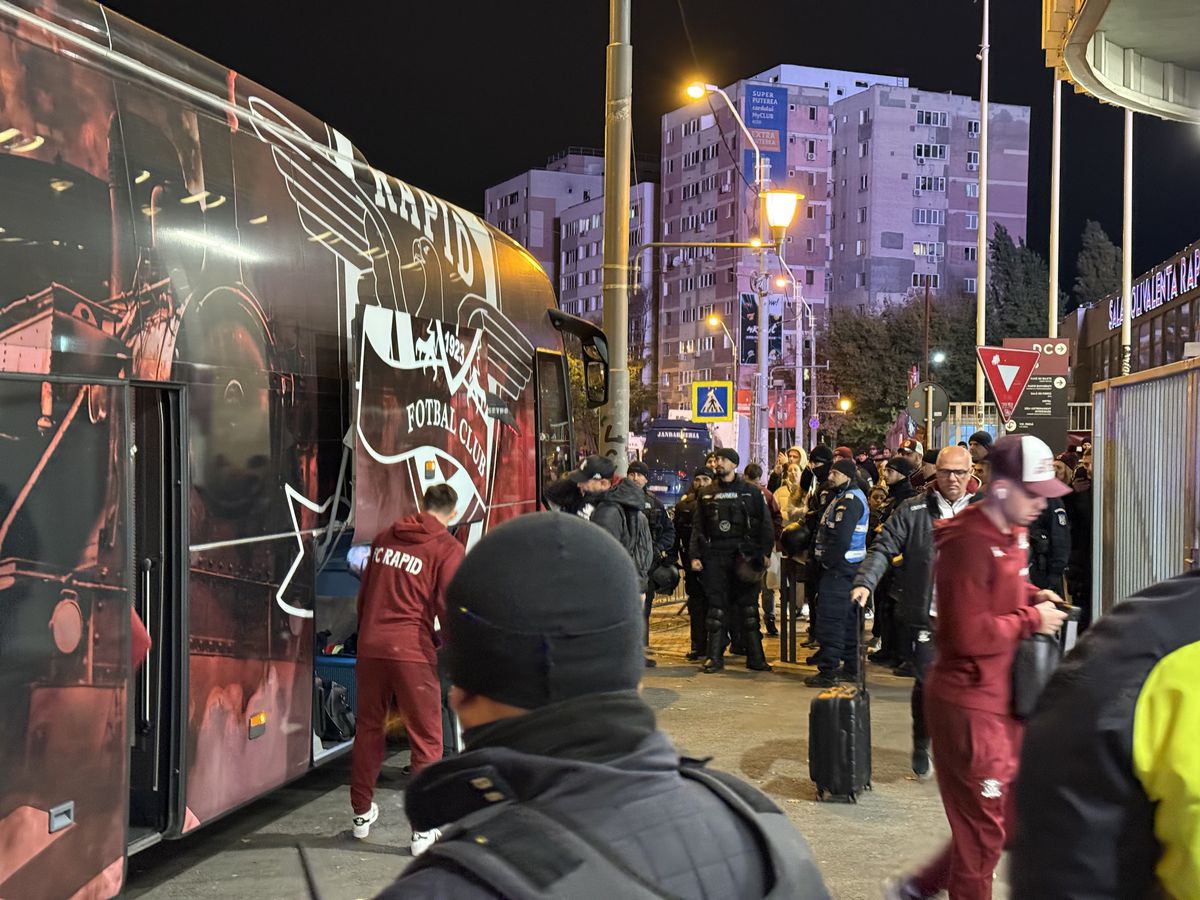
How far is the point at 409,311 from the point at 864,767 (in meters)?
4.11

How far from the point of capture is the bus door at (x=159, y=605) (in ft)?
19.0

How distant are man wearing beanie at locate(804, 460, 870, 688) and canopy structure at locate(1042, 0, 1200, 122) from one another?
21.6ft

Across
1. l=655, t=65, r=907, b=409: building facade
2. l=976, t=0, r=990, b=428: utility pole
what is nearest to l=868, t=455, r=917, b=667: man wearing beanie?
l=976, t=0, r=990, b=428: utility pole

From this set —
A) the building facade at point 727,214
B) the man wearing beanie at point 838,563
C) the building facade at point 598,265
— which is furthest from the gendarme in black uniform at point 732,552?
the building facade at point 598,265

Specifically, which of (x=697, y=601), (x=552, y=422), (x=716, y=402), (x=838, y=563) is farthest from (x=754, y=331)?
(x=552, y=422)

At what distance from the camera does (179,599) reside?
5.80m

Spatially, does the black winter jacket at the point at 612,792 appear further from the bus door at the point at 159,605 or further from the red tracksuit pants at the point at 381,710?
the red tracksuit pants at the point at 381,710

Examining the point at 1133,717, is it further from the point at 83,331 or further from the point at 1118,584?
the point at 1118,584

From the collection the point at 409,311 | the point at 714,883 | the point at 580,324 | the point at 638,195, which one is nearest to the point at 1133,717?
the point at 714,883

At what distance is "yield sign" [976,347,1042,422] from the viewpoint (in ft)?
Result: 47.2

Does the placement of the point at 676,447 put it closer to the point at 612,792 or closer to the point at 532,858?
the point at 612,792

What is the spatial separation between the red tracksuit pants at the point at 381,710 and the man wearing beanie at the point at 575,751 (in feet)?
16.8

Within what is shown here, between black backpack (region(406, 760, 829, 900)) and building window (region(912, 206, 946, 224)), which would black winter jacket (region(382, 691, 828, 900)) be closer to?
black backpack (region(406, 760, 829, 900))

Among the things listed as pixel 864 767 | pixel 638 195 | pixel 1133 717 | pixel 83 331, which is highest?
pixel 638 195
